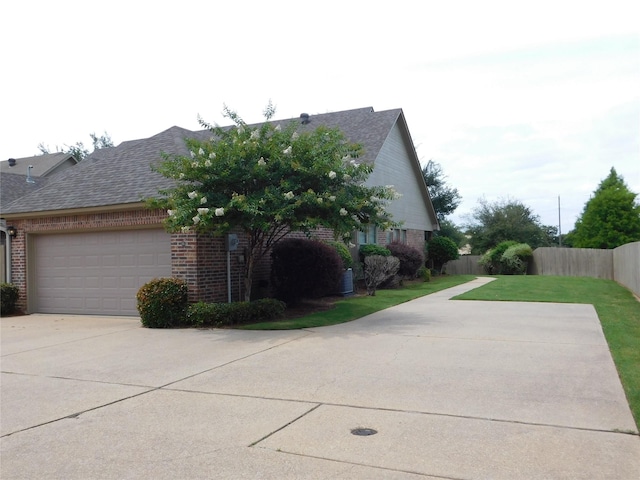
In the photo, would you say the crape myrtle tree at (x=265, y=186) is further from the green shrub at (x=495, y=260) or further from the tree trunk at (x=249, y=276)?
the green shrub at (x=495, y=260)

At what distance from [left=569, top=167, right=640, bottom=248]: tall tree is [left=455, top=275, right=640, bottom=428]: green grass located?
24477 millimetres

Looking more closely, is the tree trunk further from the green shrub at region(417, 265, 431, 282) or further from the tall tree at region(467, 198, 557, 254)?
the tall tree at region(467, 198, 557, 254)

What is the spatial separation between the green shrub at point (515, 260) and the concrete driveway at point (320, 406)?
2121 centimetres

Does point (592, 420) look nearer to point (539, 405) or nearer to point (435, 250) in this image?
point (539, 405)

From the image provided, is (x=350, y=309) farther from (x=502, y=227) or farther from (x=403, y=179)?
(x=502, y=227)

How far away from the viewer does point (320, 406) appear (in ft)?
19.5

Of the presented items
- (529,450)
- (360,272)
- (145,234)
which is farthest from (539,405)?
(360,272)

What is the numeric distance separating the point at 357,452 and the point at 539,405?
232cm

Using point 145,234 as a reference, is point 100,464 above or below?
below

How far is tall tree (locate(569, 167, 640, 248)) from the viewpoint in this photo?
138 ft

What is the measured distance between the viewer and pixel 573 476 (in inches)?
162

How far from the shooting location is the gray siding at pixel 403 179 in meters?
23.1

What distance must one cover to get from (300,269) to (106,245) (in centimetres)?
496

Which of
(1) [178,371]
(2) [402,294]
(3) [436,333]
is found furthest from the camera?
(2) [402,294]
